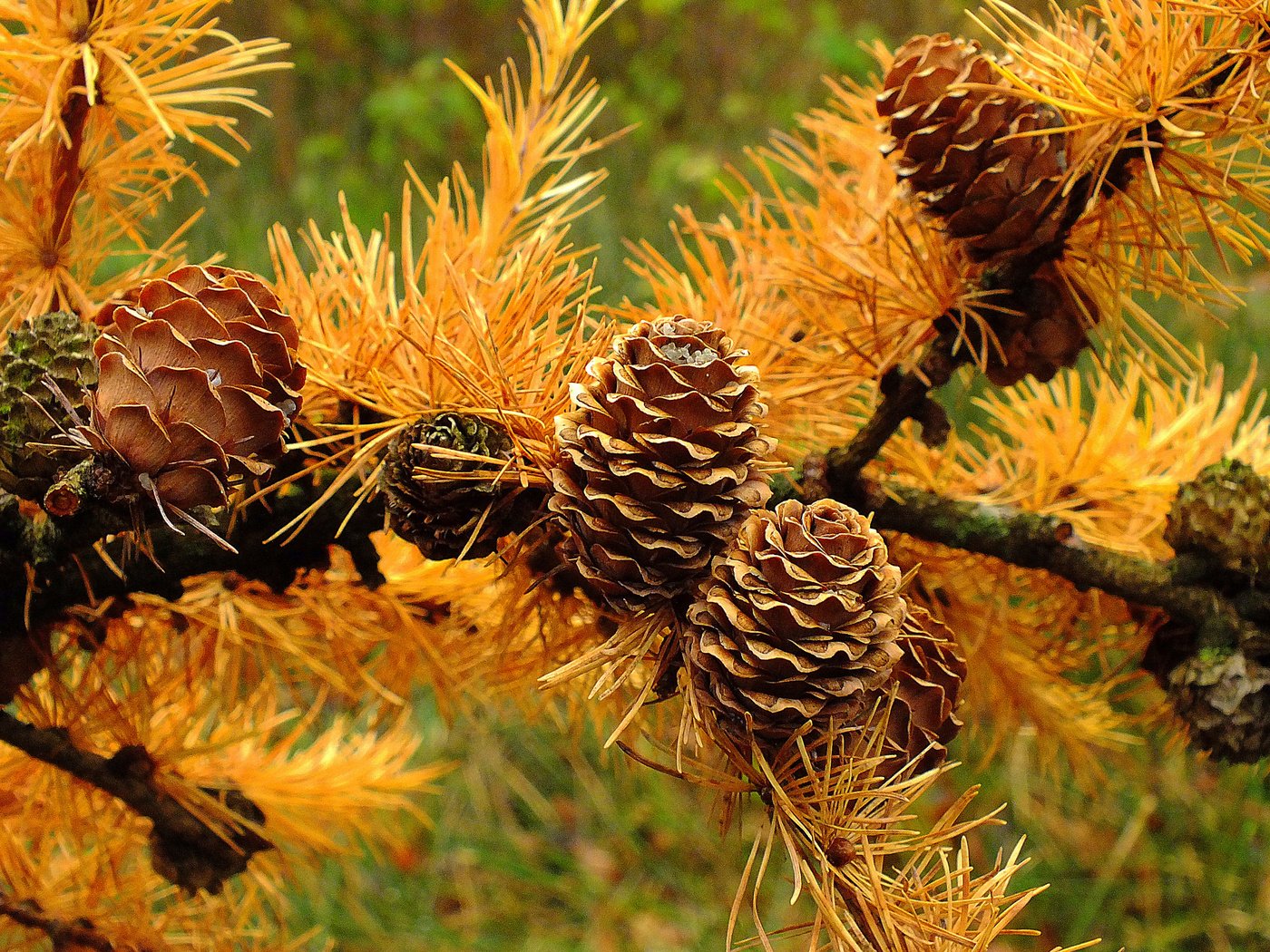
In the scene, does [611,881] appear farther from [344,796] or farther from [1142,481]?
[1142,481]

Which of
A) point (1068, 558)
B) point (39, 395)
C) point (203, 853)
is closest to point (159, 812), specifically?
point (203, 853)

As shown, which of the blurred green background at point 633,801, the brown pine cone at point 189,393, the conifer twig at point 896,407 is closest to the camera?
the brown pine cone at point 189,393

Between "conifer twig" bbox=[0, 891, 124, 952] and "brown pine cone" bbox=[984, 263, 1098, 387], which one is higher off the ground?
"brown pine cone" bbox=[984, 263, 1098, 387]

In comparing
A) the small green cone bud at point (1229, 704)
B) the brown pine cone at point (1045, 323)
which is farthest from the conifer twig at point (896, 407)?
the small green cone bud at point (1229, 704)

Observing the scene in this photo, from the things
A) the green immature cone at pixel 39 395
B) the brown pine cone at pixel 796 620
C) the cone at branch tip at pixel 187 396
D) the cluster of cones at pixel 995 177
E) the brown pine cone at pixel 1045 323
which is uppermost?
the cluster of cones at pixel 995 177

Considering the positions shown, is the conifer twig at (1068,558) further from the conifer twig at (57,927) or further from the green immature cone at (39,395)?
the conifer twig at (57,927)

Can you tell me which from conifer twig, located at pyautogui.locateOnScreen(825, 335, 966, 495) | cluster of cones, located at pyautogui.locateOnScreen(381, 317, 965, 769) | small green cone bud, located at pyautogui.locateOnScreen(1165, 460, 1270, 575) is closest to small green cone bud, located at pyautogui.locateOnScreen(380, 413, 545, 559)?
cluster of cones, located at pyautogui.locateOnScreen(381, 317, 965, 769)

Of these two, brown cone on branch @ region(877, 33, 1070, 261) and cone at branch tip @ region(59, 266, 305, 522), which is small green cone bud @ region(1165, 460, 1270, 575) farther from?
cone at branch tip @ region(59, 266, 305, 522)

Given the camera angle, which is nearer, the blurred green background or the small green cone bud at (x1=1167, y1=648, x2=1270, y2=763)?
the small green cone bud at (x1=1167, y1=648, x2=1270, y2=763)
